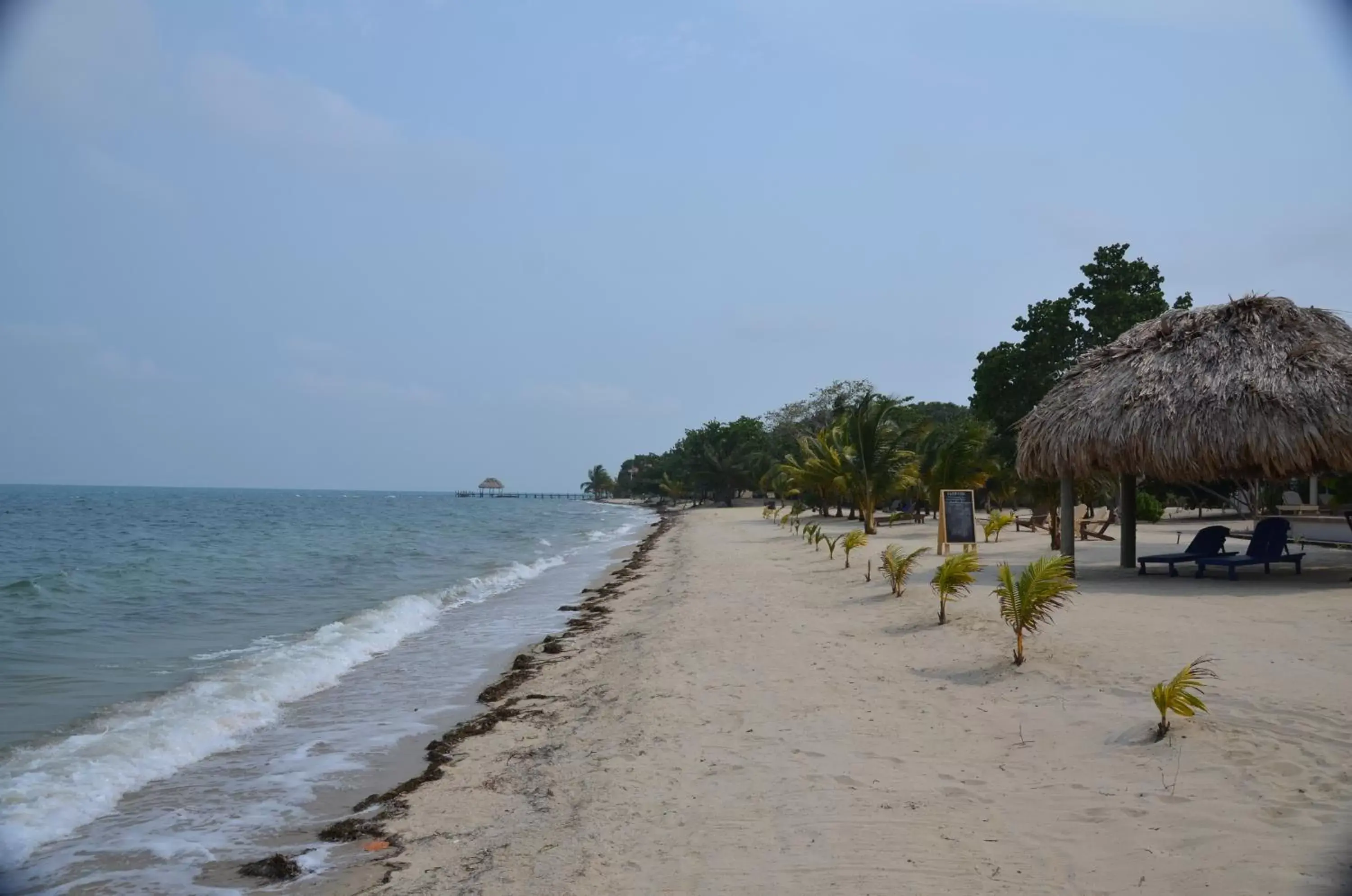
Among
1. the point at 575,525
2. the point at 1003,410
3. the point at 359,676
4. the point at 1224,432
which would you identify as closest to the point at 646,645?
the point at 359,676

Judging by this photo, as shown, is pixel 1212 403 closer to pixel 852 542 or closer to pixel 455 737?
pixel 852 542

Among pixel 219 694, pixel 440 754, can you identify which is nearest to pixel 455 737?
pixel 440 754

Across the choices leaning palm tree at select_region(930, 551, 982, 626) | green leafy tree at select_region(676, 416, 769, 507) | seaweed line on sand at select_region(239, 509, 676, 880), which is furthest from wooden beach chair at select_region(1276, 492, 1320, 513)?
green leafy tree at select_region(676, 416, 769, 507)

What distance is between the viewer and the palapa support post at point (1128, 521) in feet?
46.7

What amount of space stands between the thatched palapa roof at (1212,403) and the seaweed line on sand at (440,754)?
7.57 metres

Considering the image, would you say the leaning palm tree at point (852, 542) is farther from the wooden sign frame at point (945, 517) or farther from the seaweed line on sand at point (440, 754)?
the seaweed line on sand at point (440, 754)

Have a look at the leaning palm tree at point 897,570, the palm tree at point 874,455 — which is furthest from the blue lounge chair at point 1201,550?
the palm tree at point 874,455

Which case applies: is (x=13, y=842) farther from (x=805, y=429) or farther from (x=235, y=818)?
(x=805, y=429)

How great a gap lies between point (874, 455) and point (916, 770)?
22.2 metres

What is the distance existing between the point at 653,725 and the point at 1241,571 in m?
10.8

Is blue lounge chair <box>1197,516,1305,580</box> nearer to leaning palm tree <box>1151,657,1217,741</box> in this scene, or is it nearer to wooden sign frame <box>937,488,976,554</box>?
wooden sign frame <box>937,488,976,554</box>

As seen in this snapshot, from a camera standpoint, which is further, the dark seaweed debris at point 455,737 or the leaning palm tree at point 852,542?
the leaning palm tree at point 852,542

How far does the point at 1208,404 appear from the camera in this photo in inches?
475

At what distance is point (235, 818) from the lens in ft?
18.2
